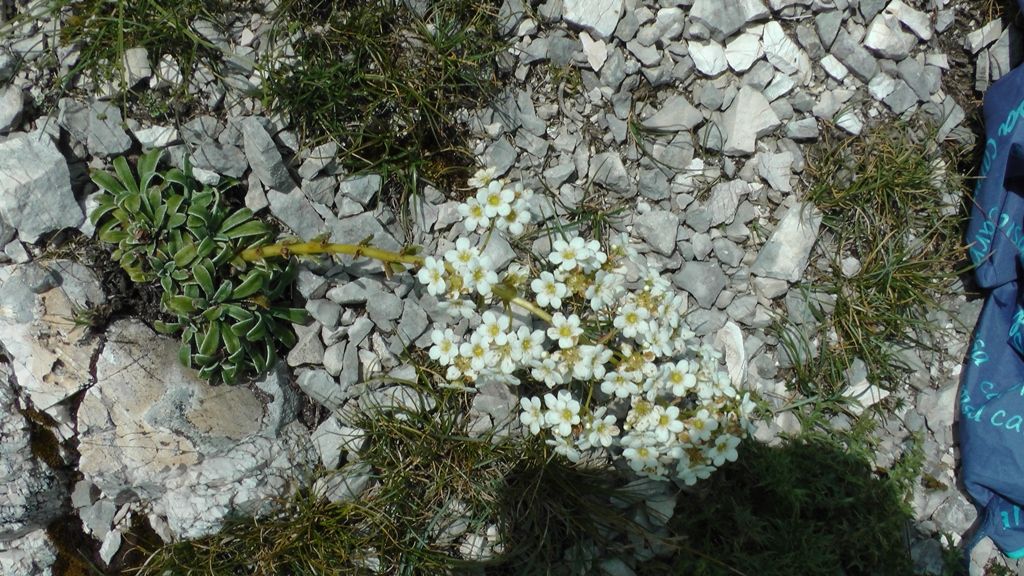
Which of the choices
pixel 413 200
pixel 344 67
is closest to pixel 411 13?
pixel 344 67

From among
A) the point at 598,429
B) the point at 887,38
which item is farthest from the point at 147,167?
the point at 887,38

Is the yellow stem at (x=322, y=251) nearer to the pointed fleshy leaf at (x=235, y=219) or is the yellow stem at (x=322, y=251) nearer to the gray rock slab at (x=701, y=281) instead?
the pointed fleshy leaf at (x=235, y=219)

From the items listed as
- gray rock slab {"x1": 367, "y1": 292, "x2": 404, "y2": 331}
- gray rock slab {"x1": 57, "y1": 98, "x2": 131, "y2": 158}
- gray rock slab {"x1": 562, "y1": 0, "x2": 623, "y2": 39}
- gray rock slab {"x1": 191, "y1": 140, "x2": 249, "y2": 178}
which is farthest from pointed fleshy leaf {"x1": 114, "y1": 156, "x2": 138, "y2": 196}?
gray rock slab {"x1": 562, "y1": 0, "x2": 623, "y2": 39}

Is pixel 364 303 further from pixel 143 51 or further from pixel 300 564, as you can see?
pixel 143 51

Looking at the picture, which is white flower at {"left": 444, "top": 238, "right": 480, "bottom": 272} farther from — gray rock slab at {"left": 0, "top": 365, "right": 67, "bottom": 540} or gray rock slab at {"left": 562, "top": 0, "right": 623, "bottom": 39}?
gray rock slab at {"left": 0, "top": 365, "right": 67, "bottom": 540}

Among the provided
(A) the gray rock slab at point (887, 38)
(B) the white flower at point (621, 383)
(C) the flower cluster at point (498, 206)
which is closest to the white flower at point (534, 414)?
(B) the white flower at point (621, 383)
